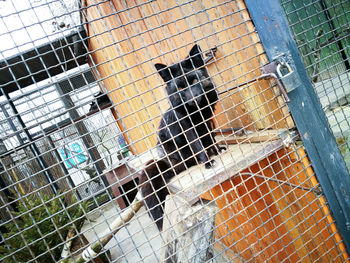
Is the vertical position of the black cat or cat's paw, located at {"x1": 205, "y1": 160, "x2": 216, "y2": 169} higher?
the black cat

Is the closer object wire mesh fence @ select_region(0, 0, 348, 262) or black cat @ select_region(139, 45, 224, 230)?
wire mesh fence @ select_region(0, 0, 348, 262)

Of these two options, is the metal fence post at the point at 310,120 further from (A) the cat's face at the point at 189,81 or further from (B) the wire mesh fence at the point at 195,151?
(A) the cat's face at the point at 189,81

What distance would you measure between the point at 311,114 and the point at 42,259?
3352mm

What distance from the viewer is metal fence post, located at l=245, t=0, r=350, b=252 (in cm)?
129

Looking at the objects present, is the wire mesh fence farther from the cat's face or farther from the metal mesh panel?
the metal mesh panel

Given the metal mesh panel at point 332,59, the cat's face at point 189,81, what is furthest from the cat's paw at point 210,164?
the metal mesh panel at point 332,59

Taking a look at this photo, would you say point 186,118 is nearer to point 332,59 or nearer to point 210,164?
point 210,164

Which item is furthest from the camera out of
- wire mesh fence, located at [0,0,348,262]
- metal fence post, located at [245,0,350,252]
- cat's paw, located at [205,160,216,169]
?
cat's paw, located at [205,160,216,169]

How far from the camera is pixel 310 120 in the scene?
133 centimetres

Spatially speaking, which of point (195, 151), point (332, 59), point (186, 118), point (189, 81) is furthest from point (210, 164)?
point (332, 59)

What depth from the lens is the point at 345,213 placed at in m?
1.37

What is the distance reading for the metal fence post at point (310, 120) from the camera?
4.22 feet

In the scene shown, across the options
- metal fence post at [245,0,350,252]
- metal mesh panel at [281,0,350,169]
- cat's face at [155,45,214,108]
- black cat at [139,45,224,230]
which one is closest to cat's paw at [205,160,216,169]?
black cat at [139,45,224,230]

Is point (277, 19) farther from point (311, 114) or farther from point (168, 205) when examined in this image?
point (168, 205)
